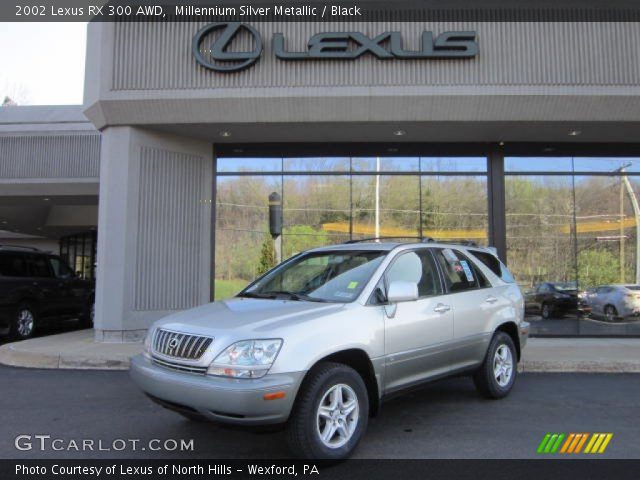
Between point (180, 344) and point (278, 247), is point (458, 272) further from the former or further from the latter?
point (278, 247)

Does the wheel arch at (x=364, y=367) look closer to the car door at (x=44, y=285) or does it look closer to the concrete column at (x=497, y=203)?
the concrete column at (x=497, y=203)

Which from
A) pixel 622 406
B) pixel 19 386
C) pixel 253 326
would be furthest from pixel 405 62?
pixel 19 386

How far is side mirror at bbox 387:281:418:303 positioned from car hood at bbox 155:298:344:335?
0.46 m

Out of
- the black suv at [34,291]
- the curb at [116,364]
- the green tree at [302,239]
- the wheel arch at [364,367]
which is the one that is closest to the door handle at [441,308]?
the wheel arch at [364,367]

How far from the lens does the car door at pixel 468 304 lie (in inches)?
209

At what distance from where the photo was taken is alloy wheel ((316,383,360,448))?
12.8ft

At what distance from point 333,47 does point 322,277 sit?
6.33 m

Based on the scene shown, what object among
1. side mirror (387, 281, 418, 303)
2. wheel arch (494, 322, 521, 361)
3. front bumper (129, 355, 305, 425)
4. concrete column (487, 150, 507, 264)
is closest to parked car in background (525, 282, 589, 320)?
concrete column (487, 150, 507, 264)

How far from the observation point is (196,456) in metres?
4.14

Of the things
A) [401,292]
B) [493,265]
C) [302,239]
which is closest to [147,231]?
[302,239]

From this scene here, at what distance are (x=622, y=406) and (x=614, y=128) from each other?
6.74 meters

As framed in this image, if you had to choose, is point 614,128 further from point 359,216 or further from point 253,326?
point 253,326

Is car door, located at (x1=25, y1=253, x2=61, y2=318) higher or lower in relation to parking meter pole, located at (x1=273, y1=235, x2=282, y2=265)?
lower

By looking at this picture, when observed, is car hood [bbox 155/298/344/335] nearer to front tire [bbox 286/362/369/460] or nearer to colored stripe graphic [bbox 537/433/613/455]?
front tire [bbox 286/362/369/460]
